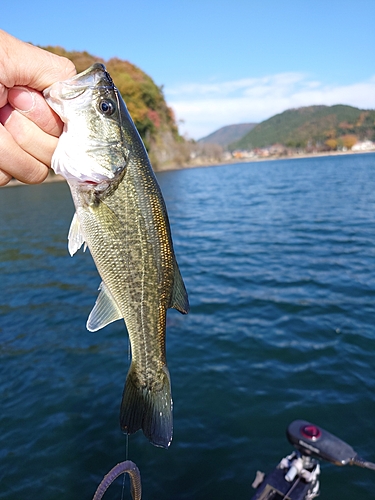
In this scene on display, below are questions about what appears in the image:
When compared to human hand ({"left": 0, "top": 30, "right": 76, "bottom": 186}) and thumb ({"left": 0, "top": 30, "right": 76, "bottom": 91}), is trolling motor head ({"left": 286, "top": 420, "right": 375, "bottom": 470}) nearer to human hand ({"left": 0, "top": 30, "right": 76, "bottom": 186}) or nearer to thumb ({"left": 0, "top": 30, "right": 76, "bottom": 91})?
human hand ({"left": 0, "top": 30, "right": 76, "bottom": 186})

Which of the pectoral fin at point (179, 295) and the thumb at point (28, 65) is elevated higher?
the thumb at point (28, 65)

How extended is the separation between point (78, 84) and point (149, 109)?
104 meters

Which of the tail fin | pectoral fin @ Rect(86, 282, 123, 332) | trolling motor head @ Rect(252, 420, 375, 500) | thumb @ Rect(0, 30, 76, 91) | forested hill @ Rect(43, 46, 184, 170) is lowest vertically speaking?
trolling motor head @ Rect(252, 420, 375, 500)

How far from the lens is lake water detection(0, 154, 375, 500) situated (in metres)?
5.88

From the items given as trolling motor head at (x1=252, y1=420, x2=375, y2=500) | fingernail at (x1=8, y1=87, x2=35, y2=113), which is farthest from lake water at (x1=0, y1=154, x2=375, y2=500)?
fingernail at (x1=8, y1=87, x2=35, y2=113)

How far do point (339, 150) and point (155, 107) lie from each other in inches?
4057

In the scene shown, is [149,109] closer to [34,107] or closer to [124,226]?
[34,107]

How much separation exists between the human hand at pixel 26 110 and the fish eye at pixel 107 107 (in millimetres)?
245

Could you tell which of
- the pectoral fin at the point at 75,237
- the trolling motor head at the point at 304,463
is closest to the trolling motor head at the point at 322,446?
the trolling motor head at the point at 304,463

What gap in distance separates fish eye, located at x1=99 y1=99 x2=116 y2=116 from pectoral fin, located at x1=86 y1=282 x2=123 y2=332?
3.71 ft

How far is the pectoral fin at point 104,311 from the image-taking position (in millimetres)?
2787

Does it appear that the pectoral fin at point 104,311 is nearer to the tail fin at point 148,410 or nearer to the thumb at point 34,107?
the tail fin at point 148,410

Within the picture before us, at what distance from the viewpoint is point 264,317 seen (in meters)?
10.3

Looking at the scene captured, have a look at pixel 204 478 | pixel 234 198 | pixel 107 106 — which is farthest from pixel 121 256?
pixel 234 198
